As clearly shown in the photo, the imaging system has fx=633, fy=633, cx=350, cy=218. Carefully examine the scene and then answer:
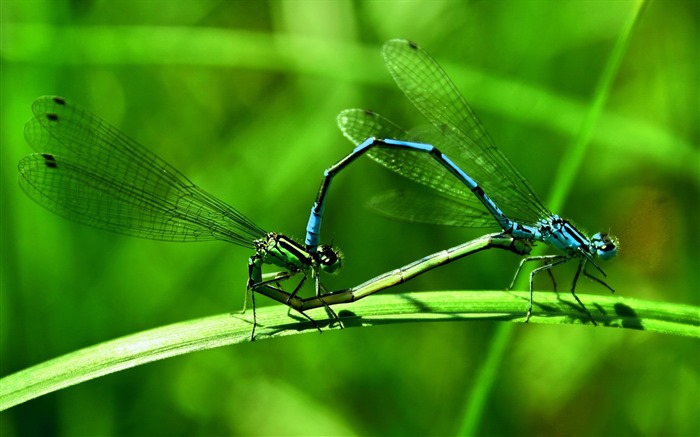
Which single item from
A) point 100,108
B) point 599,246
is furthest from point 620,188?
point 100,108

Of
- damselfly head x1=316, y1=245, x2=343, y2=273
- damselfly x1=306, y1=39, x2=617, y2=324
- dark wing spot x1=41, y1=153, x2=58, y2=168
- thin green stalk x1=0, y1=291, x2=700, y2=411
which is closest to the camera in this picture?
thin green stalk x1=0, y1=291, x2=700, y2=411

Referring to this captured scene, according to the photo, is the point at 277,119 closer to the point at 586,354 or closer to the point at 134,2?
the point at 134,2

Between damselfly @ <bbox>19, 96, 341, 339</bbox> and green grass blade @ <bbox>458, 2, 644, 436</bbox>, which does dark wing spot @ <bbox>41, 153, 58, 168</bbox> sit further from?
green grass blade @ <bbox>458, 2, 644, 436</bbox>

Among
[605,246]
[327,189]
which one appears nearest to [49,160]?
[327,189]

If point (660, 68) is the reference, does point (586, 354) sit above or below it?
below

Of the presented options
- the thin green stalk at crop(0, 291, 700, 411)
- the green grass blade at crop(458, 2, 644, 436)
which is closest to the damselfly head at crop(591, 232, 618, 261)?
the green grass blade at crop(458, 2, 644, 436)

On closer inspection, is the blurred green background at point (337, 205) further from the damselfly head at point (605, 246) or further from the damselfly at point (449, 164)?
the damselfly at point (449, 164)
